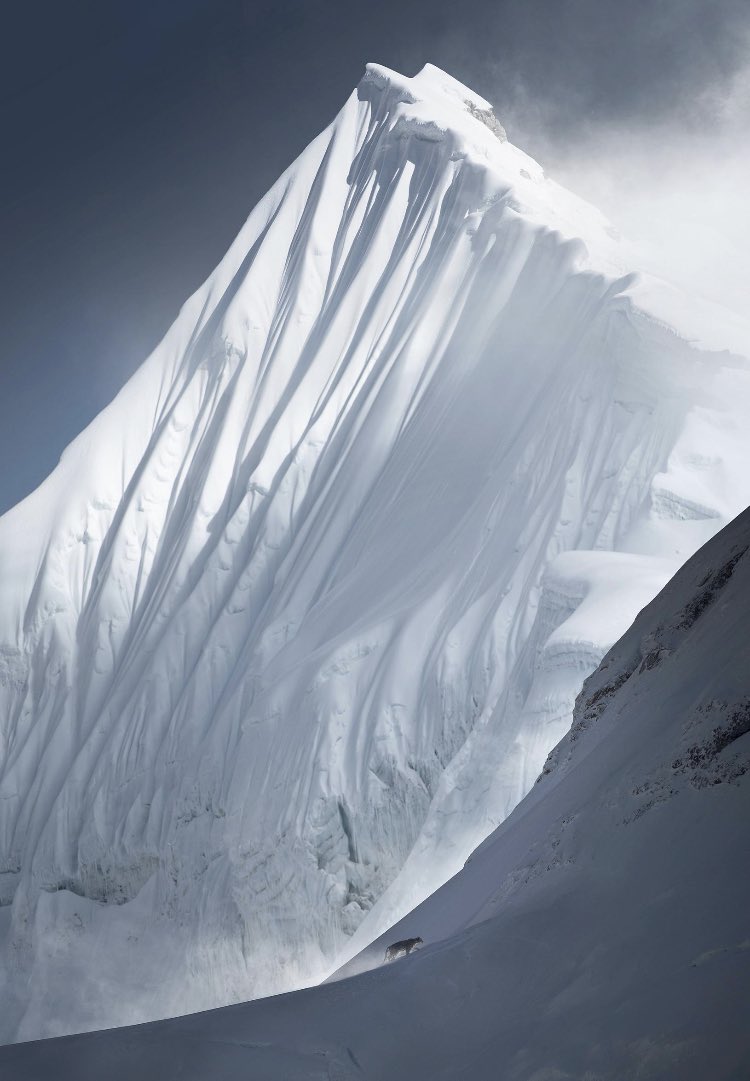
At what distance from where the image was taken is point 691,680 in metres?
4.62

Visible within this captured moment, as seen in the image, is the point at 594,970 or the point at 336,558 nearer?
the point at 594,970

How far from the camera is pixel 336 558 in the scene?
3111cm

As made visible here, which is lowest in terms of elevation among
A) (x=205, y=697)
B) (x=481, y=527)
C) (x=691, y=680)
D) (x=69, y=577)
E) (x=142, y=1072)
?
(x=142, y=1072)

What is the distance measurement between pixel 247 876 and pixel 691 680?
843 inches

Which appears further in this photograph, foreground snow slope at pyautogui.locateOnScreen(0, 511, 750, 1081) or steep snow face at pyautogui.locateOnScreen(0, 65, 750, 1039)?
steep snow face at pyautogui.locateOnScreen(0, 65, 750, 1039)

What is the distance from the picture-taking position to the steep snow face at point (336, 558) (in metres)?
22.2

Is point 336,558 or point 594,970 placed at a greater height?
point 336,558

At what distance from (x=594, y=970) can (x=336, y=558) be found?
2771 cm

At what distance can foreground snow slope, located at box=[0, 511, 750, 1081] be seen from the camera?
3043 millimetres

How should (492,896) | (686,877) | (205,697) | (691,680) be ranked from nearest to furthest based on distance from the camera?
(686,877) < (691,680) < (492,896) < (205,697)

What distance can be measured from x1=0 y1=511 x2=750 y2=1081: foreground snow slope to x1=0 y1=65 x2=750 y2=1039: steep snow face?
44.0ft

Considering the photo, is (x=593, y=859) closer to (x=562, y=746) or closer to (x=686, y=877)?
(x=686, y=877)

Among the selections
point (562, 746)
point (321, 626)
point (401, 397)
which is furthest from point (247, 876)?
point (562, 746)

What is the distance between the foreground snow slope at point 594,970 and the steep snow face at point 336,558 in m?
13.4
